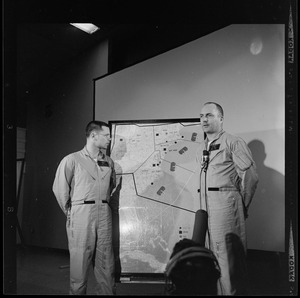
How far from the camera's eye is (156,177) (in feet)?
7.20

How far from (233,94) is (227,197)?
703 millimetres

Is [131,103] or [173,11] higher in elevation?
[173,11]

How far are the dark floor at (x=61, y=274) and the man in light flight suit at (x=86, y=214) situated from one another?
0.35ft

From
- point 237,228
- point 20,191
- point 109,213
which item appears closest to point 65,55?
point 20,191

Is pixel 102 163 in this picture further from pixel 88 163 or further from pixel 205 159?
pixel 205 159

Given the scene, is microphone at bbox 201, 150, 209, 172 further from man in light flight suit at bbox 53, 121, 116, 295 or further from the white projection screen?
man in light flight suit at bbox 53, 121, 116, 295

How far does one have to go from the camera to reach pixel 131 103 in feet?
7.27

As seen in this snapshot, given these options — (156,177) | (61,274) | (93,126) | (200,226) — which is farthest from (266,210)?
(61,274)

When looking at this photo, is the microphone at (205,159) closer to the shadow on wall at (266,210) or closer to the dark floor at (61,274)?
the shadow on wall at (266,210)

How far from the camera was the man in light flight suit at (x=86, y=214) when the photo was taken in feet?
6.61

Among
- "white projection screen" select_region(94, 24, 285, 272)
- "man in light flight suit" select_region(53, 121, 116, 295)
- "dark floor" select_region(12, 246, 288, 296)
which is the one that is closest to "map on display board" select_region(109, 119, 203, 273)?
"white projection screen" select_region(94, 24, 285, 272)

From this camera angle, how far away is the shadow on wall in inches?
79.7

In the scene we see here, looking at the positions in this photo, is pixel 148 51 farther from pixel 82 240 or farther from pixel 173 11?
pixel 82 240

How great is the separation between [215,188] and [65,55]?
4.41ft
